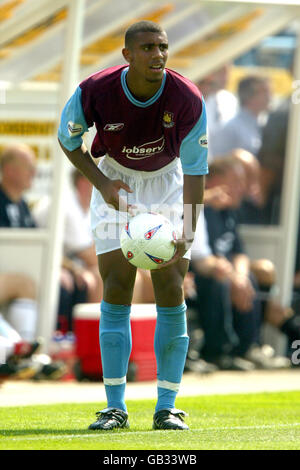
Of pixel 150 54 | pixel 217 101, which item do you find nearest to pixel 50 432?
pixel 150 54

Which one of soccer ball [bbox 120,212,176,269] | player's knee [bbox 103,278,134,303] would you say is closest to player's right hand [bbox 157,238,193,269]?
soccer ball [bbox 120,212,176,269]

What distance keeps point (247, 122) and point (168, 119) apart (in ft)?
22.3

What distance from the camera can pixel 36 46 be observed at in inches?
444

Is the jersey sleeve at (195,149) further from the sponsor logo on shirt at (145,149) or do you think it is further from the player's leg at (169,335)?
the player's leg at (169,335)

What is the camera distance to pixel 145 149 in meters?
6.26

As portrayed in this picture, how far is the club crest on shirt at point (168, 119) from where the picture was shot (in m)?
6.16

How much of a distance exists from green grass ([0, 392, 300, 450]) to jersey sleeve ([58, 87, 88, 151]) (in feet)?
5.36

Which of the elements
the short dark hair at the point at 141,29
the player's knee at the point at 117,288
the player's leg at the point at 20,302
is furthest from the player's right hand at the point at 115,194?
the player's leg at the point at 20,302

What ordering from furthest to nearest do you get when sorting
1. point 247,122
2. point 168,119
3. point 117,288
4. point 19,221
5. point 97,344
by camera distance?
point 247,122 < point 19,221 < point 97,344 < point 117,288 < point 168,119

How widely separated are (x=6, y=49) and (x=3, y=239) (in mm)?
2049

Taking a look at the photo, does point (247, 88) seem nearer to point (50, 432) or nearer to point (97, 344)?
point (97, 344)

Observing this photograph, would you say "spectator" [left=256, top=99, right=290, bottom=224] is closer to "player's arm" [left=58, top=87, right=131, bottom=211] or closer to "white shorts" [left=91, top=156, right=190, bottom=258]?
"white shorts" [left=91, top=156, right=190, bottom=258]

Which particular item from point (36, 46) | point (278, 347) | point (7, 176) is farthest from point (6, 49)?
point (278, 347)

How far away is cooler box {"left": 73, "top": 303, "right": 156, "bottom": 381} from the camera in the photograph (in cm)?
1004
